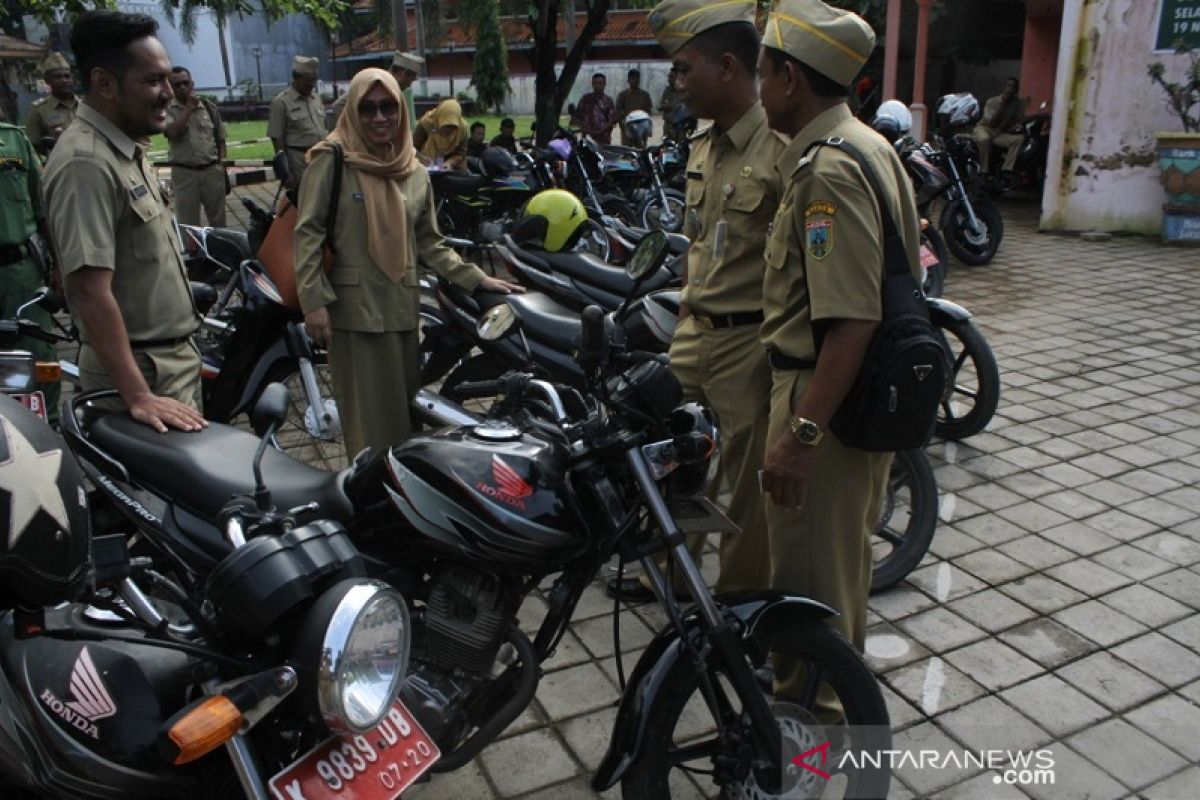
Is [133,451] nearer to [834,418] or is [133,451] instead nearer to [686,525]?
[686,525]

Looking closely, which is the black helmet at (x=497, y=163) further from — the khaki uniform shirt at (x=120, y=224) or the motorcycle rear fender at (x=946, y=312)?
the khaki uniform shirt at (x=120, y=224)

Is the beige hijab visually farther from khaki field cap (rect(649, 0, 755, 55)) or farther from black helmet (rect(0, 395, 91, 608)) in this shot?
black helmet (rect(0, 395, 91, 608))

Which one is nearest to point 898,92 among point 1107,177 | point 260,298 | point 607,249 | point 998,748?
point 1107,177

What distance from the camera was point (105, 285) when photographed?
2604 mm

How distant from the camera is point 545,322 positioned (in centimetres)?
406

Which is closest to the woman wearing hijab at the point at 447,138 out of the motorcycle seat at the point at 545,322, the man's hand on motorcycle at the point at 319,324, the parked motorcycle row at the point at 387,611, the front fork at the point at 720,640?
the motorcycle seat at the point at 545,322

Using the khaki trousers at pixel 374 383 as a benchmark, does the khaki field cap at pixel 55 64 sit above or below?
above

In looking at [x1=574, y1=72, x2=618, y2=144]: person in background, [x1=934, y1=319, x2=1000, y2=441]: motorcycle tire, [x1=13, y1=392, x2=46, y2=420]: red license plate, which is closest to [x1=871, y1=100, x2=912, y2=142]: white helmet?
[x1=934, y1=319, x2=1000, y2=441]: motorcycle tire

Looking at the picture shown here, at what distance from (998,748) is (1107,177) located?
820cm

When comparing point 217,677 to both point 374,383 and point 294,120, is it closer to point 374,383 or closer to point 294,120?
point 374,383

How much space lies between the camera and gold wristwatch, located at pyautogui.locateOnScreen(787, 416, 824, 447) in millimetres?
2131

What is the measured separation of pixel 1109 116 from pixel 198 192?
26.8 ft

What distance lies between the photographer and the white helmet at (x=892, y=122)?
6559 millimetres

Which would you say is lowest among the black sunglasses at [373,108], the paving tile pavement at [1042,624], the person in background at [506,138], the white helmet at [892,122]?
the paving tile pavement at [1042,624]
